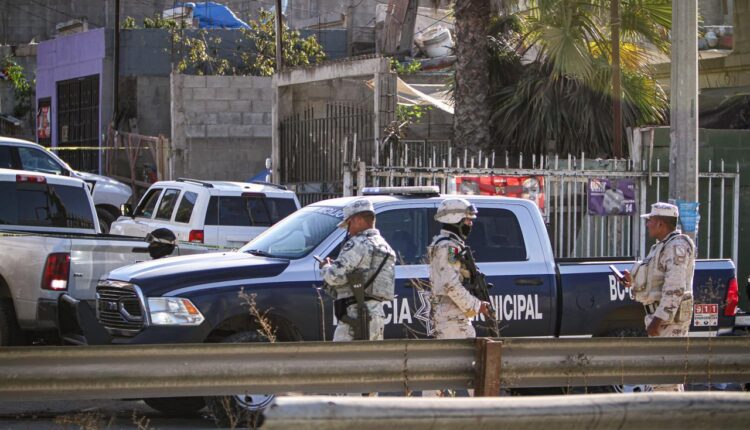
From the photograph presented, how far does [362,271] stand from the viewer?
670cm

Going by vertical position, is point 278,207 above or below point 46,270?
above

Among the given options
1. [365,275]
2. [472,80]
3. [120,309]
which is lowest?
[120,309]

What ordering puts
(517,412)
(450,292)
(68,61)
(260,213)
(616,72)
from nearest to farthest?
(517,412)
(450,292)
(260,213)
(616,72)
(68,61)

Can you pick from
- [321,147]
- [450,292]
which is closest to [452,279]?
[450,292]

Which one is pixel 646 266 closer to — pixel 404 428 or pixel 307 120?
pixel 404 428

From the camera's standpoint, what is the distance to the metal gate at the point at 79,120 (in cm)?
2727

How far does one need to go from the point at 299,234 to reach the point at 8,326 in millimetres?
3306

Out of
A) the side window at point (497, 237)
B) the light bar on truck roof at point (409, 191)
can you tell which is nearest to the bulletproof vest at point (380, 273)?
the light bar on truck roof at point (409, 191)

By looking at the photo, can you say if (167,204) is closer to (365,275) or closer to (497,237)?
(497,237)

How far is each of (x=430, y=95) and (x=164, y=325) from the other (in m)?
13.6

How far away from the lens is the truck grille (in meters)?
7.39

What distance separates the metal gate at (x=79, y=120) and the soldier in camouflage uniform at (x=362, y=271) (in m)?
21.3

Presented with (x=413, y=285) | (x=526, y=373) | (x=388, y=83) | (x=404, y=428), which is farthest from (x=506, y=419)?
(x=388, y=83)

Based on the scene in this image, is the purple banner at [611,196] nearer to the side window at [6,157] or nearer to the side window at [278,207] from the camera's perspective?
the side window at [278,207]
